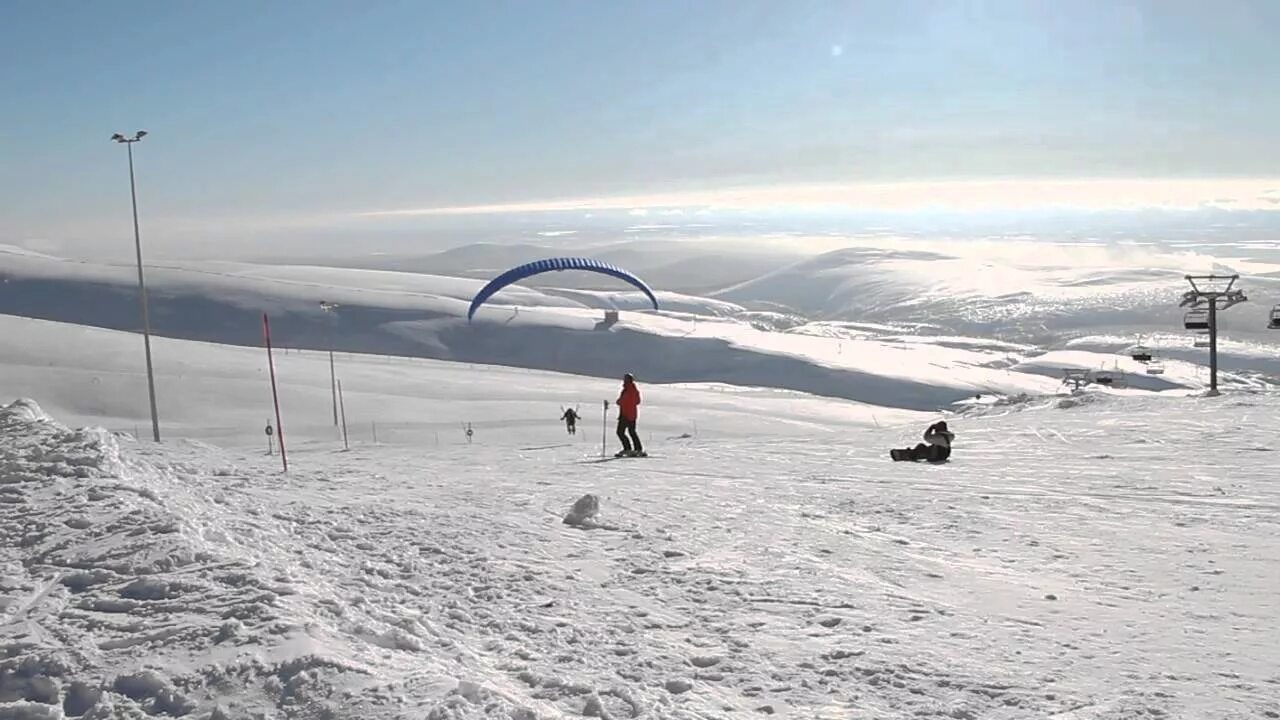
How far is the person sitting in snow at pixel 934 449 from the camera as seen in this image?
1650cm

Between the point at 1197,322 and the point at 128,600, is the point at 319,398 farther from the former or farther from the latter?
the point at 1197,322

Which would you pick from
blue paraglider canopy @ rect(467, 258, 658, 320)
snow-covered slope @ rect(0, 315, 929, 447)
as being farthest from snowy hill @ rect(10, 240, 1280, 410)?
snow-covered slope @ rect(0, 315, 929, 447)

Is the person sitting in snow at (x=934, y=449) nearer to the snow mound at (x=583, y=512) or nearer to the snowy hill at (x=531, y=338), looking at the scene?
the snow mound at (x=583, y=512)

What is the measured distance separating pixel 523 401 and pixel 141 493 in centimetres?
3244

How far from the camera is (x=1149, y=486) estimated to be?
44.2 ft

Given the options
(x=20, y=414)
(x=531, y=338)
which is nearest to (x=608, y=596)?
(x=20, y=414)

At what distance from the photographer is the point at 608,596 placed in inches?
289

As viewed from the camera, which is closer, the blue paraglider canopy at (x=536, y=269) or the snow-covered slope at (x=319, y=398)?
the snow-covered slope at (x=319, y=398)

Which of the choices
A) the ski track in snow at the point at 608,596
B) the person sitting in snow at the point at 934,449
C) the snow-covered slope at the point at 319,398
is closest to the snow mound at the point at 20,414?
the ski track in snow at the point at 608,596

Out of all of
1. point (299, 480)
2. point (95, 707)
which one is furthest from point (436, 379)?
point (95, 707)

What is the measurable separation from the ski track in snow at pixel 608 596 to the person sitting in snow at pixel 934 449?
10.7 ft

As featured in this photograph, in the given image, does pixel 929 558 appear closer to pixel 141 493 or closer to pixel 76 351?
pixel 141 493

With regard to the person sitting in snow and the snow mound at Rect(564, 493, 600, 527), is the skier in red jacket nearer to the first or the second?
the person sitting in snow

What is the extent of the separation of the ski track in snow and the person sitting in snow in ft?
10.7
